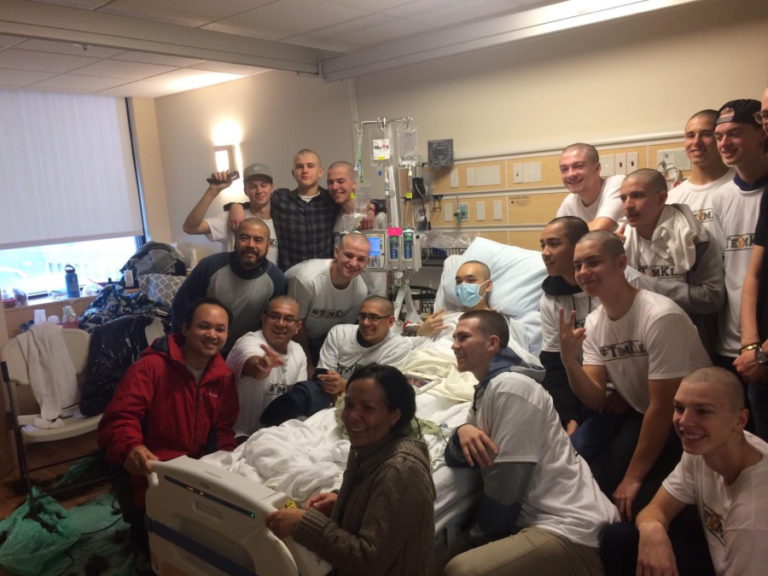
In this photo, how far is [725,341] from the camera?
2.55 m

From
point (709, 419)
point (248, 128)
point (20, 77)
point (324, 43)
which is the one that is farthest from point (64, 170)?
point (709, 419)

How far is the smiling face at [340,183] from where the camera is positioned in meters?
3.88

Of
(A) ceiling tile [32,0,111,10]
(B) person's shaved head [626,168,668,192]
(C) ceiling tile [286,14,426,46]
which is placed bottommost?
(B) person's shaved head [626,168,668,192]

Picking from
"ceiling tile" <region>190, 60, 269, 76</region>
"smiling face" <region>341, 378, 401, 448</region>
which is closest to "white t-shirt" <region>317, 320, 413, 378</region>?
"smiling face" <region>341, 378, 401, 448</region>

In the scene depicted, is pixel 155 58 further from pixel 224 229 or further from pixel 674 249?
pixel 674 249

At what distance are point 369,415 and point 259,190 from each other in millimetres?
2480

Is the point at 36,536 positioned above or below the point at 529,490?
below

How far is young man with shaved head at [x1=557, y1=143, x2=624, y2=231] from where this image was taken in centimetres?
314

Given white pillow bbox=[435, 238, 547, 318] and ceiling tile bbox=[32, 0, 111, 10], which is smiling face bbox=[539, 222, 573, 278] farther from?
ceiling tile bbox=[32, 0, 111, 10]

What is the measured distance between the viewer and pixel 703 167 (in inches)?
107

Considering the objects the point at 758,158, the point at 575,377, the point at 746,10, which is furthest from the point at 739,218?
the point at 746,10

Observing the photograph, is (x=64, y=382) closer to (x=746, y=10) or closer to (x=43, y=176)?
(x=43, y=176)

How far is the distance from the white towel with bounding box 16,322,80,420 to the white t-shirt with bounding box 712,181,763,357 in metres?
3.61

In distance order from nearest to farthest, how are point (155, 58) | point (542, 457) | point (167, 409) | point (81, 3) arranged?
point (542, 457) < point (167, 409) < point (81, 3) < point (155, 58)
